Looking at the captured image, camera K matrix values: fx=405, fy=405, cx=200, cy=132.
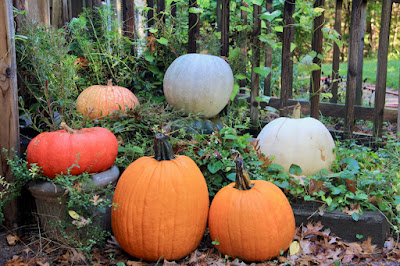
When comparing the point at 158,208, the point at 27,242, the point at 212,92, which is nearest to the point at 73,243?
the point at 27,242

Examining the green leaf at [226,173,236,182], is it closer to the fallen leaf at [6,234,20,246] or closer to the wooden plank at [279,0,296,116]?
the wooden plank at [279,0,296,116]

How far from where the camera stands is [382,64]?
3342 millimetres

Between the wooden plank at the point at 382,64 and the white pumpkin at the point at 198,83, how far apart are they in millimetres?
1240

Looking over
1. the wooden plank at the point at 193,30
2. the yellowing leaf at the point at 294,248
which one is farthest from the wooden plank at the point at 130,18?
the yellowing leaf at the point at 294,248

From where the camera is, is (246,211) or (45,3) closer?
(246,211)

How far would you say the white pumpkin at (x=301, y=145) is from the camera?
2.80 m

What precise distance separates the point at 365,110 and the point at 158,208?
276 cm

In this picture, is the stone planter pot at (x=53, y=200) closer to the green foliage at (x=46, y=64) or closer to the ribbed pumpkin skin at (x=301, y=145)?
the green foliage at (x=46, y=64)

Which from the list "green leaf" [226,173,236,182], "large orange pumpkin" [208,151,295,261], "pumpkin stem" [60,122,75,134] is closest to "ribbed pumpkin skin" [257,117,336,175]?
"green leaf" [226,173,236,182]

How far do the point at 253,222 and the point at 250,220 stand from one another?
19mm

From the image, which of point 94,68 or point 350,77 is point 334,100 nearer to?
point 350,77

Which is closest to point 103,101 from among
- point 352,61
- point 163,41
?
point 163,41

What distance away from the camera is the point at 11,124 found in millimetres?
2373

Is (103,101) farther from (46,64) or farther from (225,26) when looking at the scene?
(225,26)
